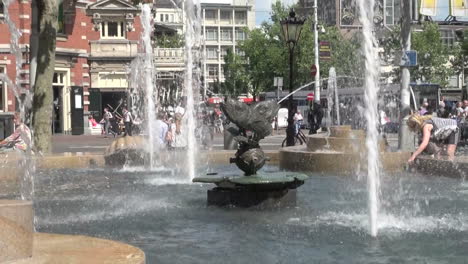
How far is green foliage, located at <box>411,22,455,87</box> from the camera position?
61.4 meters

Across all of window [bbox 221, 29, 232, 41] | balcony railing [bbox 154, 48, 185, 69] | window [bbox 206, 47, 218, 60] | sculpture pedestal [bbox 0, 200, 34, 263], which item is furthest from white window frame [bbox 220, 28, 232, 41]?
sculpture pedestal [bbox 0, 200, 34, 263]

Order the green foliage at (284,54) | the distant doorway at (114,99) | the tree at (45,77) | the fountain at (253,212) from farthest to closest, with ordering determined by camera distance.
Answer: the green foliage at (284,54) < the distant doorway at (114,99) < the tree at (45,77) < the fountain at (253,212)

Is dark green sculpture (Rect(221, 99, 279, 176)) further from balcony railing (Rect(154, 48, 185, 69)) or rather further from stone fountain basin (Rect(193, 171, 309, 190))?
balcony railing (Rect(154, 48, 185, 69))

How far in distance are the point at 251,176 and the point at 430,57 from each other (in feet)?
182

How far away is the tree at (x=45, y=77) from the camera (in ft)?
53.6

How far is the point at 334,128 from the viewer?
46.7 feet

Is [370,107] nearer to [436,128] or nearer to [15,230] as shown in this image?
[436,128]

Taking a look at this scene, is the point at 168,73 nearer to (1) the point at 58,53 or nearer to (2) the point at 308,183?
(1) the point at 58,53

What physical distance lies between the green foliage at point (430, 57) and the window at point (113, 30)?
2859 centimetres

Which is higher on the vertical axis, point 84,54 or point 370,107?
point 84,54

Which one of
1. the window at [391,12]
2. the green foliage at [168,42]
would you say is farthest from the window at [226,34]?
the green foliage at [168,42]

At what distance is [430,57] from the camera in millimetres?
60938

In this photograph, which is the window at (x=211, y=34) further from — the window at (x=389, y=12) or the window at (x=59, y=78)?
the window at (x=59, y=78)

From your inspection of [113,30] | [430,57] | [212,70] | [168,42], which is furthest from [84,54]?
[212,70]
